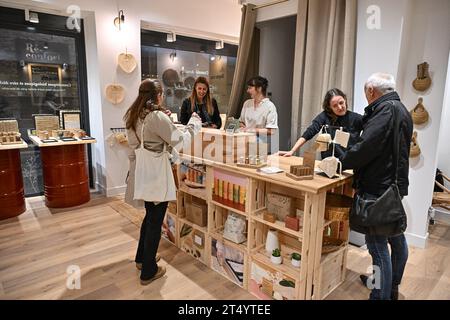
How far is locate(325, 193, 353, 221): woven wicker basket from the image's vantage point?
80.3 inches

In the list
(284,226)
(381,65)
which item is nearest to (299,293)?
(284,226)

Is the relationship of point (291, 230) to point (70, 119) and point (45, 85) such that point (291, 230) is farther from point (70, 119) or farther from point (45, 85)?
point (45, 85)

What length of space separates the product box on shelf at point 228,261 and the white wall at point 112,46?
2420mm

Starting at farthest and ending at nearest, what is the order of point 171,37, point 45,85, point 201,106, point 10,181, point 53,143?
point 171,37 → point 45,85 → point 53,143 → point 10,181 → point 201,106

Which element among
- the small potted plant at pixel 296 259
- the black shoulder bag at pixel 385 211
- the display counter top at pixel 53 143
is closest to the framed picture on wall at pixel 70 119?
the display counter top at pixel 53 143

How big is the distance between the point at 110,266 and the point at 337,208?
1870mm

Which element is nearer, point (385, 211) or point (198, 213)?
point (385, 211)

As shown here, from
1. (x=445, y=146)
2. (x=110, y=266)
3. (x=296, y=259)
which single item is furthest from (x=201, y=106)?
(x=445, y=146)

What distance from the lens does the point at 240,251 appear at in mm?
2316

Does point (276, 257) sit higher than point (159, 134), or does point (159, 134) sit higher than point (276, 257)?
point (159, 134)

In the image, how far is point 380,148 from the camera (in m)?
1.79

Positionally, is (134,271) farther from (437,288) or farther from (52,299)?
(437,288)

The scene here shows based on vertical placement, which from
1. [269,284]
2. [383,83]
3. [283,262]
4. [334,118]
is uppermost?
[383,83]

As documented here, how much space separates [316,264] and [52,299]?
1.82 m
